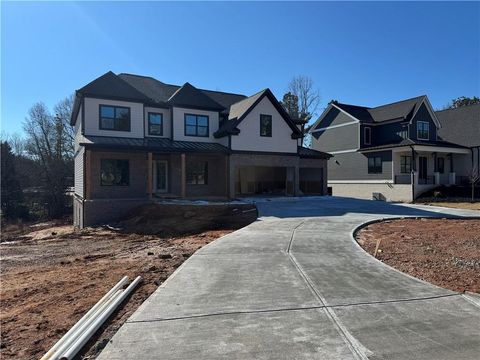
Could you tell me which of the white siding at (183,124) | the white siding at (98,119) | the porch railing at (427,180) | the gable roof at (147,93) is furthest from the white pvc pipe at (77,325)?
the porch railing at (427,180)

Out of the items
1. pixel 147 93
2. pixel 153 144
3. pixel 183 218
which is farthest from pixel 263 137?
→ pixel 183 218

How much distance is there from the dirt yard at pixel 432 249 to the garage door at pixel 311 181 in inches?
555

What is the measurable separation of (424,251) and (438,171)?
28.0 m

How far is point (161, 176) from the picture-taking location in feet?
79.2

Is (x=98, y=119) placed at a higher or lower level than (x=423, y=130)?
lower

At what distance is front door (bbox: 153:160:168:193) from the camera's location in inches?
942

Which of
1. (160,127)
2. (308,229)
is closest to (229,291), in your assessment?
(308,229)

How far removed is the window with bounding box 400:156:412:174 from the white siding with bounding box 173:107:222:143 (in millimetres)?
16343

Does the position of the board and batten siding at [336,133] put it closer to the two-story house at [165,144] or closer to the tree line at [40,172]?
the two-story house at [165,144]

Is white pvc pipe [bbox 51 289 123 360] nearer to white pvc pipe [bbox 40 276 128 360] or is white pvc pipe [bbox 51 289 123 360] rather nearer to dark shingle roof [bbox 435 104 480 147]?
white pvc pipe [bbox 40 276 128 360]

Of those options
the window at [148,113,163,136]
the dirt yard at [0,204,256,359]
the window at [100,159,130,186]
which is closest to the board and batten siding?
the window at [148,113,163,136]

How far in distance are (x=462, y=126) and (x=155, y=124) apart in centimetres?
2859

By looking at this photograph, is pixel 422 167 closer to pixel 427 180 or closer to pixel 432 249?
pixel 427 180

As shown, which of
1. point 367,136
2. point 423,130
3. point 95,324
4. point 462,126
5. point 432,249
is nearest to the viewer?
point 95,324
